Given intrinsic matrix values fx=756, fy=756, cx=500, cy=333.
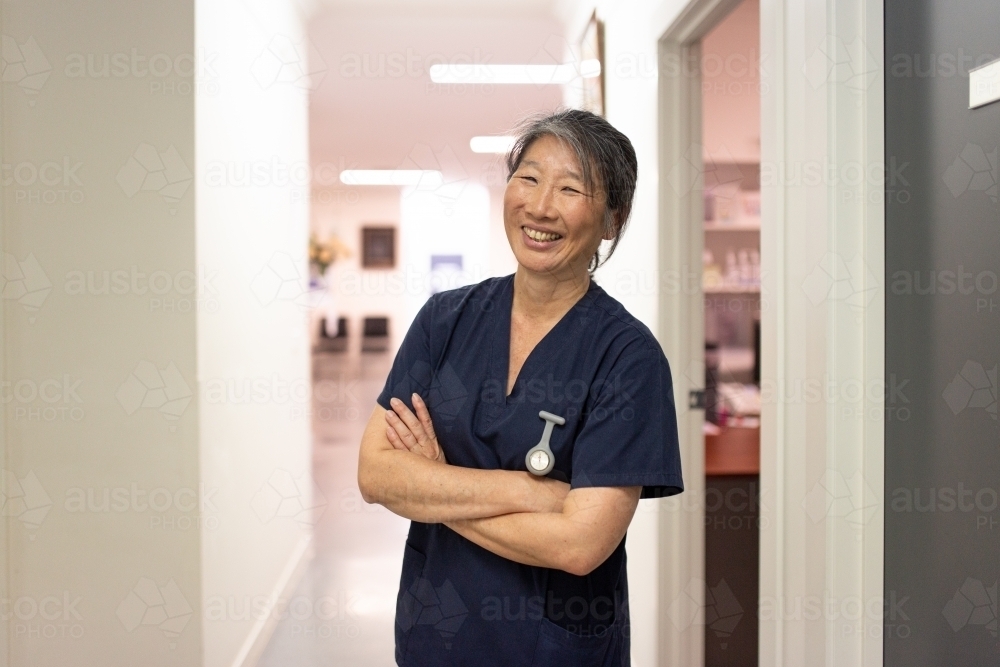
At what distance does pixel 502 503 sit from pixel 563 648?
270mm

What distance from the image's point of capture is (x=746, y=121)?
5.16 metres

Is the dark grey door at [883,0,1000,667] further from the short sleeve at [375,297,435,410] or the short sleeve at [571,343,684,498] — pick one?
the short sleeve at [375,297,435,410]

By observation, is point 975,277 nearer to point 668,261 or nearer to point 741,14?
point 668,261

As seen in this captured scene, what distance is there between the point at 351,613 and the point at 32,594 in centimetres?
136

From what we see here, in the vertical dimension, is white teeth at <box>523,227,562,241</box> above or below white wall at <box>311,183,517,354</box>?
below

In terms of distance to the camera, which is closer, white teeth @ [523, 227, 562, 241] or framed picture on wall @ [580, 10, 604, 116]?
white teeth @ [523, 227, 562, 241]

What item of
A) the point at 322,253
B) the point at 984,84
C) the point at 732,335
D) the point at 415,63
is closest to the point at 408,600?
the point at 984,84

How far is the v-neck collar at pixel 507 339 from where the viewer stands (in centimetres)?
129

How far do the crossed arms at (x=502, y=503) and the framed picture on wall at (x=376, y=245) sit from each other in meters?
10.2

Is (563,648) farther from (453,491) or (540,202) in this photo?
(540,202)

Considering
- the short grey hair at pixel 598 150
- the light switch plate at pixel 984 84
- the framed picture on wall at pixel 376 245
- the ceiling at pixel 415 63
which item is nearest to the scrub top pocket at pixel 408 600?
the short grey hair at pixel 598 150

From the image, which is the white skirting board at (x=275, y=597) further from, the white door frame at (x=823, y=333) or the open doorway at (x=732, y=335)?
the white door frame at (x=823, y=333)

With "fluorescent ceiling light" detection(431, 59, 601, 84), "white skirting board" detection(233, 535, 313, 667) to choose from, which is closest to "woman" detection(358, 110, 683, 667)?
"white skirting board" detection(233, 535, 313, 667)

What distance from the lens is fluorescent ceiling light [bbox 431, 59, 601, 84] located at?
347 centimetres
